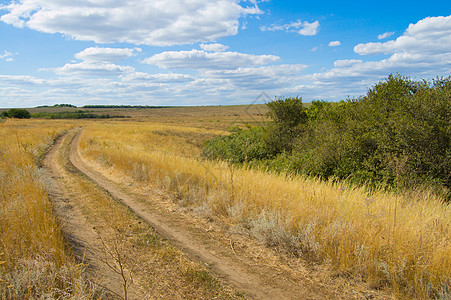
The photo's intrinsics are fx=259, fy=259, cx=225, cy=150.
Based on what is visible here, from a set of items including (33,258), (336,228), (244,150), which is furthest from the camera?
(244,150)

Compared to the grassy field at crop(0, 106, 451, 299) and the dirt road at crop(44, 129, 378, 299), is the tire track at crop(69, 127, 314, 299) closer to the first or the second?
the dirt road at crop(44, 129, 378, 299)

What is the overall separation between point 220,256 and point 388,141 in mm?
7630

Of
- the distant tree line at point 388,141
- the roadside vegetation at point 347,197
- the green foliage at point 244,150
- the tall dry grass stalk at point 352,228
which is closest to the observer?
the tall dry grass stalk at point 352,228

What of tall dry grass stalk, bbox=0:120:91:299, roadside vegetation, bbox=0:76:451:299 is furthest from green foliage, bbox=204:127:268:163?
tall dry grass stalk, bbox=0:120:91:299

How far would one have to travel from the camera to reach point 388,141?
8953 millimetres

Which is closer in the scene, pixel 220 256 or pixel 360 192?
pixel 220 256

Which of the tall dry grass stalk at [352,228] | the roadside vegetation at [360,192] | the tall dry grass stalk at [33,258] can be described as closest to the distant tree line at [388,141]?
the roadside vegetation at [360,192]

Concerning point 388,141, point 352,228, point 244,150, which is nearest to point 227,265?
point 352,228

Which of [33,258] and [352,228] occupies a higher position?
[352,228]

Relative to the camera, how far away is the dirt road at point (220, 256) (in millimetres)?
3438

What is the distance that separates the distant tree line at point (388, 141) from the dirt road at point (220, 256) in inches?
101

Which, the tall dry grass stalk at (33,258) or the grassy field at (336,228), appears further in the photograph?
the grassy field at (336,228)

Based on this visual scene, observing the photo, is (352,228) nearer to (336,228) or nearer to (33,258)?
(336,228)

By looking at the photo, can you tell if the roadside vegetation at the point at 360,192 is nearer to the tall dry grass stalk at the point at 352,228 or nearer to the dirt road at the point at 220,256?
the tall dry grass stalk at the point at 352,228
